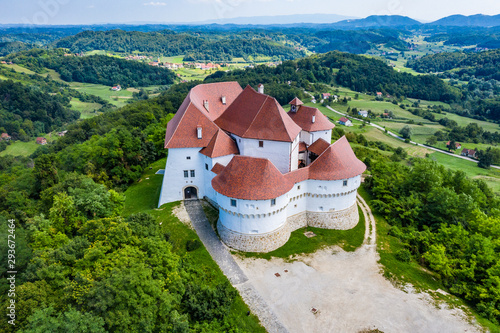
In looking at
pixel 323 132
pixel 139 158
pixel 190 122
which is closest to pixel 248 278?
pixel 190 122

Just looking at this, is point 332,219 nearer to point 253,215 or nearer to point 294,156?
point 294,156

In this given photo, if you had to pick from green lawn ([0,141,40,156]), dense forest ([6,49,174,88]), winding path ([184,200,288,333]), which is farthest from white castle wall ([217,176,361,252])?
dense forest ([6,49,174,88])

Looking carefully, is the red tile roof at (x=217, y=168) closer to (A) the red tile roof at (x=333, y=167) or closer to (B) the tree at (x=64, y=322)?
(A) the red tile roof at (x=333, y=167)

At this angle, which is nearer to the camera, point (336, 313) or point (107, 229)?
point (336, 313)

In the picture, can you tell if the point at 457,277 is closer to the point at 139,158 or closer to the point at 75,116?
the point at 139,158

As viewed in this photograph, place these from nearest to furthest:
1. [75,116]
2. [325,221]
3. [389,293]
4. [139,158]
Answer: [389,293], [325,221], [139,158], [75,116]

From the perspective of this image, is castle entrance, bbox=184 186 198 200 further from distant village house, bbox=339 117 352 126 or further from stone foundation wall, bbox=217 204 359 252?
distant village house, bbox=339 117 352 126

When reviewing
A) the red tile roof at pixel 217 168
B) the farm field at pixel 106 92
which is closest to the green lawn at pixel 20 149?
the farm field at pixel 106 92

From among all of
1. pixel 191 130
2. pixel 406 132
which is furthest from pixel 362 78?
pixel 191 130

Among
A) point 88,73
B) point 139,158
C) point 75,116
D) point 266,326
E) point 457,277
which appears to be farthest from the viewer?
point 88,73
